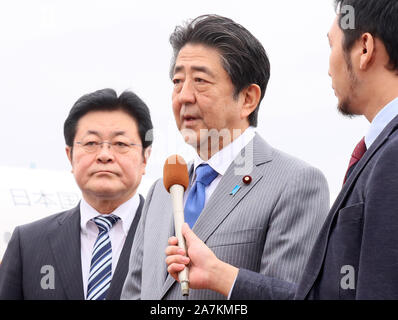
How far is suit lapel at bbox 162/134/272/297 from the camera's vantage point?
3.06 m

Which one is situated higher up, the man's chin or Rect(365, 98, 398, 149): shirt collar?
the man's chin

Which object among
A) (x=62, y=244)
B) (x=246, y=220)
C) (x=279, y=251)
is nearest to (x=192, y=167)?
(x=246, y=220)

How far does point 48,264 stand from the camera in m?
4.54

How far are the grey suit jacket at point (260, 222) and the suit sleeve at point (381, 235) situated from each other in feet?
2.67

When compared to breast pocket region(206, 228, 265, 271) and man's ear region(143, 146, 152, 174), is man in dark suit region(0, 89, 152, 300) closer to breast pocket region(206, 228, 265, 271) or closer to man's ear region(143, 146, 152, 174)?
man's ear region(143, 146, 152, 174)

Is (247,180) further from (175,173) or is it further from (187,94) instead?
(187,94)

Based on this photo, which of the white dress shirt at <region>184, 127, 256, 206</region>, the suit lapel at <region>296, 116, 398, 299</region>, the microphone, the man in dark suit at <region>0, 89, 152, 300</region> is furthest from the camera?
the man in dark suit at <region>0, 89, 152, 300</region>

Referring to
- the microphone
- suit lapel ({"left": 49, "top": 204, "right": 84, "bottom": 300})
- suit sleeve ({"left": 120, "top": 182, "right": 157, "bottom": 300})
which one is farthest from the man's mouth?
suit lapel ({"left": 49, "top": 204, "right": 84, "bottom": 300})

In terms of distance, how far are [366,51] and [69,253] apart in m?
2.93

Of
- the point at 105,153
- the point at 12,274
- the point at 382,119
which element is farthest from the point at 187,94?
the point at 12,274

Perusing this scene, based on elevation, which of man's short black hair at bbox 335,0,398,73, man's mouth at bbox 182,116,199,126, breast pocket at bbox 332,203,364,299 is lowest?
breast pocket at bbox 332,203,364,299

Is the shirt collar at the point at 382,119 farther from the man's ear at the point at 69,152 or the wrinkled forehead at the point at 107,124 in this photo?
the man's ear at the point at 69,152

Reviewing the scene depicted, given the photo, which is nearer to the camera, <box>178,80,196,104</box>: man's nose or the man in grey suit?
the man in grey suit
